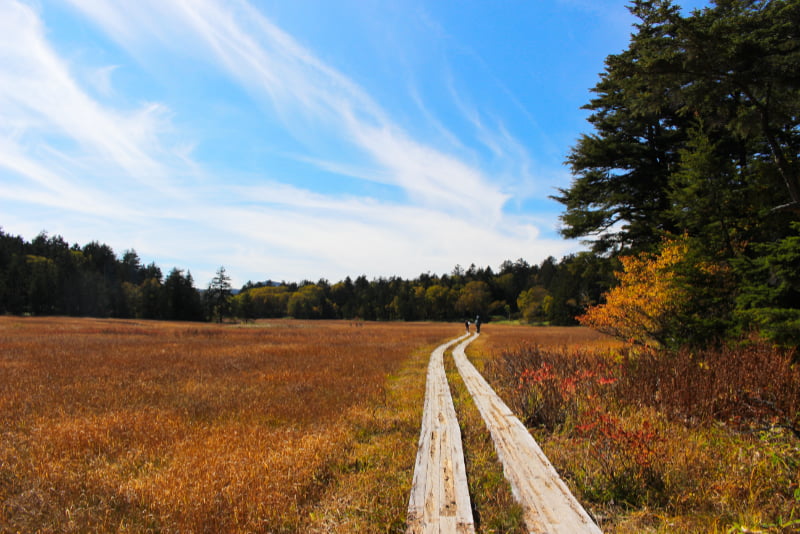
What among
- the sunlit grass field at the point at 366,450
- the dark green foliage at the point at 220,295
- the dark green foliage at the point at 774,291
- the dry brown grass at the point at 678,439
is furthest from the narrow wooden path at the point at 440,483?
the dark green foliage at the point at 220,295

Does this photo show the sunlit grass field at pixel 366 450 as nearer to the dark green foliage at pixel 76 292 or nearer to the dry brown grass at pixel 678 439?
the dry brown grass at pixel 678 439

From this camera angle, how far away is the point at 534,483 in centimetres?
400

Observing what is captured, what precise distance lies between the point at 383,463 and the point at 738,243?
12.9 metres

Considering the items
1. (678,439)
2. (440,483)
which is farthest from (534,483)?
(678,439)

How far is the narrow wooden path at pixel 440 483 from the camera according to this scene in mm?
3307

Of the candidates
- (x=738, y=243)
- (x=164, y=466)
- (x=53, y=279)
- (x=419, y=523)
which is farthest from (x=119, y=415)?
(x=53, y=279)

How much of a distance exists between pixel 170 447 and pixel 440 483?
4.23 m

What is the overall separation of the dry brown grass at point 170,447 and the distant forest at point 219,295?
3899 cm

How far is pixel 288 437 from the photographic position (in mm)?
5969

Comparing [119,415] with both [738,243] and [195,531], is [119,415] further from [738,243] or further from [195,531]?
[738,243]

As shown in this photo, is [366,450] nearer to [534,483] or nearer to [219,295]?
[534,483]

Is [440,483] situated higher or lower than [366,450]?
higher

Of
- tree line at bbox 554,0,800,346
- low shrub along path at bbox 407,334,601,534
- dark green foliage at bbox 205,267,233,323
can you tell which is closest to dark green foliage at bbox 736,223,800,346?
tree line at bbox 554,0,800,346

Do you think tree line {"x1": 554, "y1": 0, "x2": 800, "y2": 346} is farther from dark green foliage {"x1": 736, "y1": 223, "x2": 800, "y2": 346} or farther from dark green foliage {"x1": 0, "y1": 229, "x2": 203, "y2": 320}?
dark green foliage {"x1": 0, "y1": 229, "x2": 203, "y2": 320}
